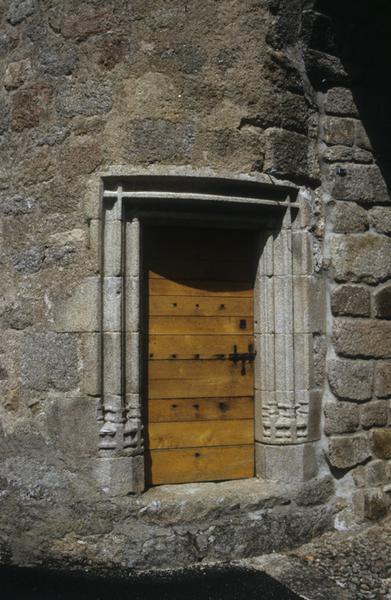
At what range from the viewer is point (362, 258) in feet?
14.4

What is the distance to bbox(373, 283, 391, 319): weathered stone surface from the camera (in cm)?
441

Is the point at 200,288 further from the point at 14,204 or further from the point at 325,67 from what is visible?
the point at 325,67

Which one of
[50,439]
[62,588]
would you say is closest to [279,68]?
[50,439]

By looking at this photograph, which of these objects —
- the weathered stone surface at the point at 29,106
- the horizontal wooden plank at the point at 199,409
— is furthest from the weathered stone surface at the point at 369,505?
the weathered stone surface at the point at 29,106

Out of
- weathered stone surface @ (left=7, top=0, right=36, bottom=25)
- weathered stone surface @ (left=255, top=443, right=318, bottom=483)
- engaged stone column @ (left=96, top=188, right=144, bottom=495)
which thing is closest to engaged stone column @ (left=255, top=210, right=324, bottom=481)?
weathered stone surface @ (left=255, top=443, right=318, bottom=483)

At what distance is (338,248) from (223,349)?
963 millimetres

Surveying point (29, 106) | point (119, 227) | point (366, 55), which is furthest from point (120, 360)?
point (366, 55)

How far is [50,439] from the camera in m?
3.96

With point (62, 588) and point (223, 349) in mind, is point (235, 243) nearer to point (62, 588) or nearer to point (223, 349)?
point (223, 349)

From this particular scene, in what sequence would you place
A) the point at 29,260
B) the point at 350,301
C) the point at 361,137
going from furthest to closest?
the point at 361,137
the point at 350,301
the point at 29,260

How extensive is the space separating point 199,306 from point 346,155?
4.42ft

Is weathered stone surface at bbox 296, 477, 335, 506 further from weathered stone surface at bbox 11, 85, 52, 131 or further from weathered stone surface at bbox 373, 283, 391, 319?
weathered stone surface at bbox 11, 85, 52, 131

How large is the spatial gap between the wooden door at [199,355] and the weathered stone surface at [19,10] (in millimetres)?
1558

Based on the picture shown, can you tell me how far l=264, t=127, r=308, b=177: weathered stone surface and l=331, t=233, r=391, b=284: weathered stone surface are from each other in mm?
514
